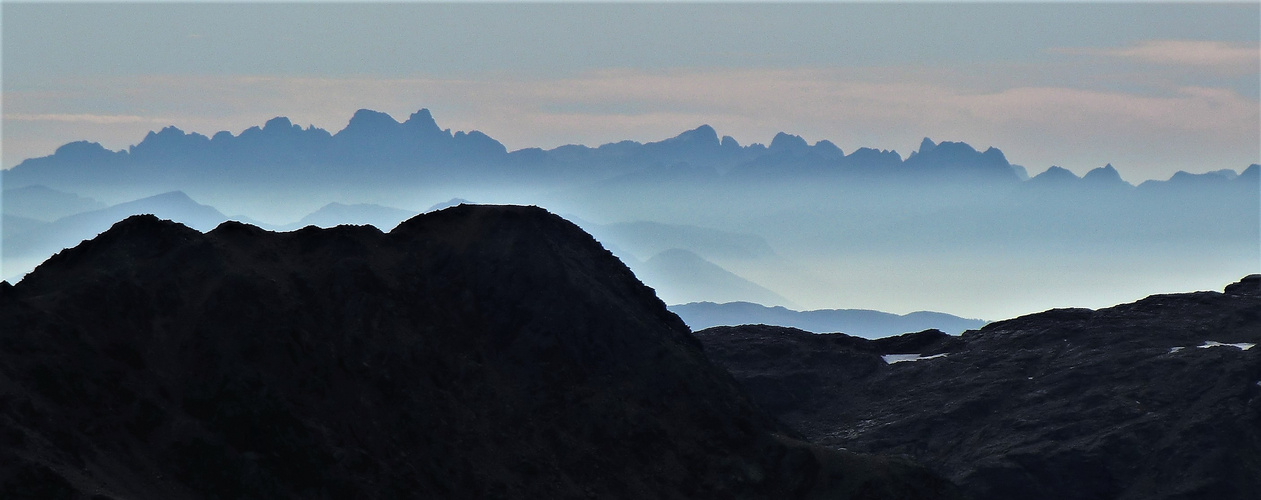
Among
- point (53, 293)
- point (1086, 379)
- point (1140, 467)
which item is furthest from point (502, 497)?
point (1086, 379)

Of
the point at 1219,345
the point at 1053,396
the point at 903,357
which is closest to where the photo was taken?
the point at 1053,396

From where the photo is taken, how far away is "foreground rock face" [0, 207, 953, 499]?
72500 mm

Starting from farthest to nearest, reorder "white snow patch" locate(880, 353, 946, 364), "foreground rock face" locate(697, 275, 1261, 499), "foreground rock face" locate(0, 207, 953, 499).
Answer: "white snow patch" locate(880, 353, 946, 364)
"foreground rock face" locate(697, 275, 1261, 499)
"foreground rock face" locate(0, 207, 953, 499)

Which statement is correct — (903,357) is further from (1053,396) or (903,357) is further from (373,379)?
(373,379)

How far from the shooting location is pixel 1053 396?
119000mm

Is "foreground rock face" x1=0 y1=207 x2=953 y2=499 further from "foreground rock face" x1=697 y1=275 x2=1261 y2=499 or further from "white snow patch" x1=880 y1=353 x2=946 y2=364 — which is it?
"white snow patch" x1=880 y1=353 x2=946 y2=364

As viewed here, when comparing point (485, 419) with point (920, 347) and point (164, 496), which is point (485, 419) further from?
point (920, 347)

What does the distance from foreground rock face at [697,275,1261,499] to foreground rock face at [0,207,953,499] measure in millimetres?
20593

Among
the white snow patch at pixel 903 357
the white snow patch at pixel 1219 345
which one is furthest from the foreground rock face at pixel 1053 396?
the white snow patch at pixel 903 357

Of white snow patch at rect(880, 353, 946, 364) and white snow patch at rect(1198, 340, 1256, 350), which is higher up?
white snow patch at rect(880, 353, 946, 364)

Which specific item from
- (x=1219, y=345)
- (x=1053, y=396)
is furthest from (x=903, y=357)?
(x=1219, y=345)

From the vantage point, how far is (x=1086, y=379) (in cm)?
12075

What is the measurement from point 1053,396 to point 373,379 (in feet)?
213

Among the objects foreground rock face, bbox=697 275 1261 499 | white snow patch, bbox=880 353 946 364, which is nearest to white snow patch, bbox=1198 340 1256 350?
foreground rock face, bbox=697 275 1261 499
